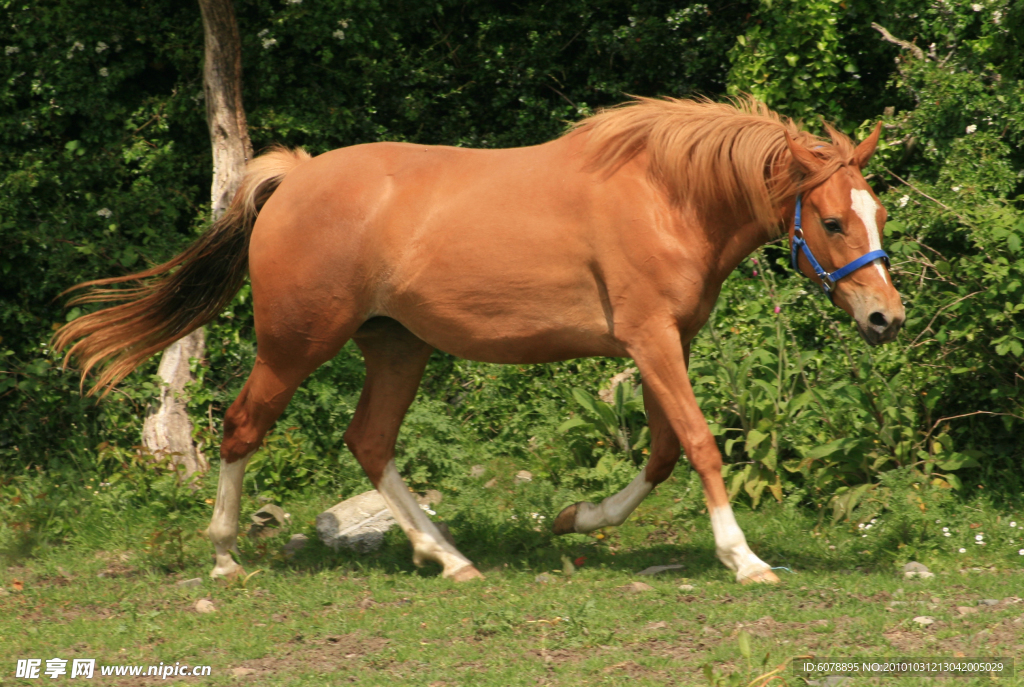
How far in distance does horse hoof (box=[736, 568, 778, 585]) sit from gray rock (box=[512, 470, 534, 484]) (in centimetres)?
223

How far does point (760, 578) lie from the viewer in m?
4.28

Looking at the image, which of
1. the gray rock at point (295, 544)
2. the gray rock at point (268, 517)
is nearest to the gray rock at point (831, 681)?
the gray rock at point (295, 544)

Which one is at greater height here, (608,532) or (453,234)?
(453,234)

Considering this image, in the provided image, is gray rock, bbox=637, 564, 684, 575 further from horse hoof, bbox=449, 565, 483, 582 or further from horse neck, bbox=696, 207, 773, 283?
horse neck, bbox=696, 207, 773, 283

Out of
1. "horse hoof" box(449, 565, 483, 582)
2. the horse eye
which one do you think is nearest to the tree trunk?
"horse hoof" box(449, 565, 483, 582)

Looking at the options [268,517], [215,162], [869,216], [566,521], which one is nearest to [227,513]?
[268,517]

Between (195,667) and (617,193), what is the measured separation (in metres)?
2.65

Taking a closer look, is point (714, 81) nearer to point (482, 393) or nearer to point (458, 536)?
point (482, 393)

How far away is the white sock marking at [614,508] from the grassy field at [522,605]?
20cm

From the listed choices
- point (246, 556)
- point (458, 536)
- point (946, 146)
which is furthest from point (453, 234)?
point (946, 146)

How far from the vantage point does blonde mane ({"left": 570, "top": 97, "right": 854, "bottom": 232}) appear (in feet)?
14.1

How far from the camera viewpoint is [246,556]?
532 cm

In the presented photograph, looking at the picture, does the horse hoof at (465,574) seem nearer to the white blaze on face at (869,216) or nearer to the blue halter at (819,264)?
the blue halter at (819,264)

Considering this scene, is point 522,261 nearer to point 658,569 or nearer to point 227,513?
point 658,569
